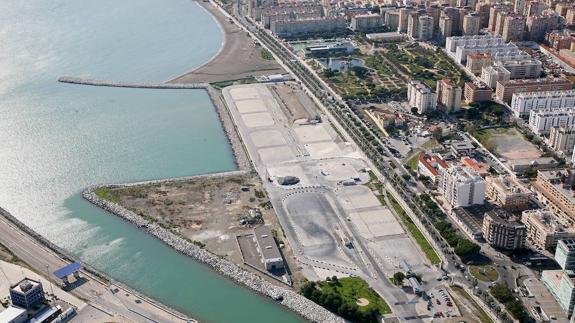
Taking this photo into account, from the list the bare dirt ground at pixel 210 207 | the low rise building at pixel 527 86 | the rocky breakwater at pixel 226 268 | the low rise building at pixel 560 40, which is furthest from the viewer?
the low rise building at pixel 560 40

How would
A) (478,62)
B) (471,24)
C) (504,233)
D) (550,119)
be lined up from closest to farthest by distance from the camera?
(504,233) → (550,119) → (478,62) → (471,24)

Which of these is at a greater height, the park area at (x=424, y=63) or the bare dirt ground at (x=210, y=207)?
the park area at (x=424, y=63)

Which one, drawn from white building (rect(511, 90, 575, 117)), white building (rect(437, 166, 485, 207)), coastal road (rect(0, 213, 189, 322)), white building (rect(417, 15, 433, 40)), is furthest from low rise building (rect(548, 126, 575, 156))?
coastal road (rect(0, 213, 189, 322))

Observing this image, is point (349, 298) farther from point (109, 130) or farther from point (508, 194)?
point (109, 130)

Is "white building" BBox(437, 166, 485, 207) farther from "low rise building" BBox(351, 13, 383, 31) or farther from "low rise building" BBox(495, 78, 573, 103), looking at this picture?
"low rise building" BBox(351, 13, 383, 31)

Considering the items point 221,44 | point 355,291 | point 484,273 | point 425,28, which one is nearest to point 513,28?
point 425,28

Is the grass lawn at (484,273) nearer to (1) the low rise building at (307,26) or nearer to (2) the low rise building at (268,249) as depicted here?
(2) the low rise building at (268,249)

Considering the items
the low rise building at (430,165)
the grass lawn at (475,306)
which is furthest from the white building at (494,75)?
the grass lawn at (475,306)

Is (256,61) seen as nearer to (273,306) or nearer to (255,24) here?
(255,24)
